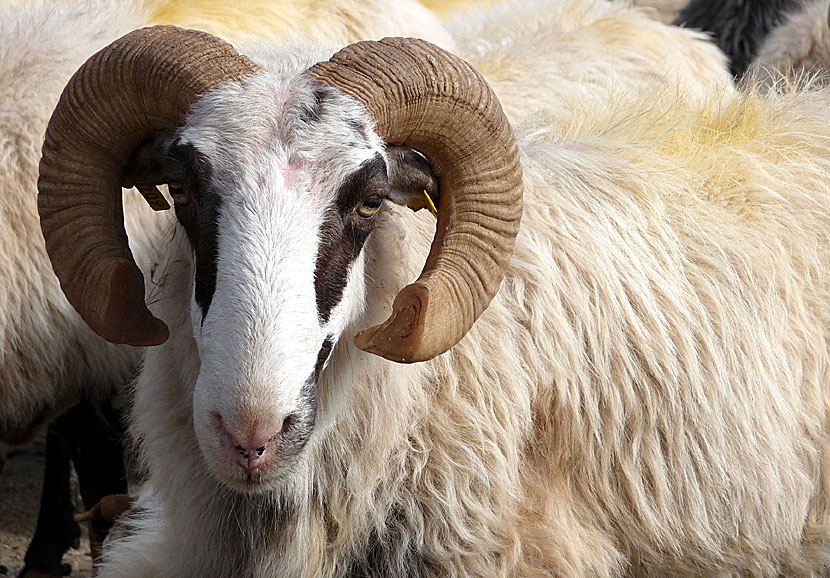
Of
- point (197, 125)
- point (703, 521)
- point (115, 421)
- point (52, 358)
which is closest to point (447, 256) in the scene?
point (197, 125)

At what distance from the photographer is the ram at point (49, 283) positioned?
13.9 feet

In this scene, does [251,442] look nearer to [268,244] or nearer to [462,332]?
[268,244]

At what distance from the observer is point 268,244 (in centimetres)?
248

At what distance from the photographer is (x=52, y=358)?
4.32 metres

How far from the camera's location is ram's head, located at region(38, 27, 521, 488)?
2.46 m

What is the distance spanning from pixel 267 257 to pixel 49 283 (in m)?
2.17

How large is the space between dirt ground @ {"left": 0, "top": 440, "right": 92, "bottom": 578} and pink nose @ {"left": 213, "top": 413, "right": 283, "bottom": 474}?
297 cm

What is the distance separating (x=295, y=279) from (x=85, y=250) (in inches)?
28.5

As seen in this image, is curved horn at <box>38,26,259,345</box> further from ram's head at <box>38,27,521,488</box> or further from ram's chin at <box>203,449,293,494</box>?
ram's chin at <box>203,449,293,494</box>

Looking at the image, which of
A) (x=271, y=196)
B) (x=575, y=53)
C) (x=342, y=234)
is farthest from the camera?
(x=575, y=53)

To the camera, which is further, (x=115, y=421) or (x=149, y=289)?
(x=115, y=421)

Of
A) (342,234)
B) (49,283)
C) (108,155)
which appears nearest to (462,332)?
(342,234)

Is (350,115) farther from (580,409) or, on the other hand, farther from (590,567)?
(590,567)

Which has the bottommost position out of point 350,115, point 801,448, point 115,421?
point 115,421
